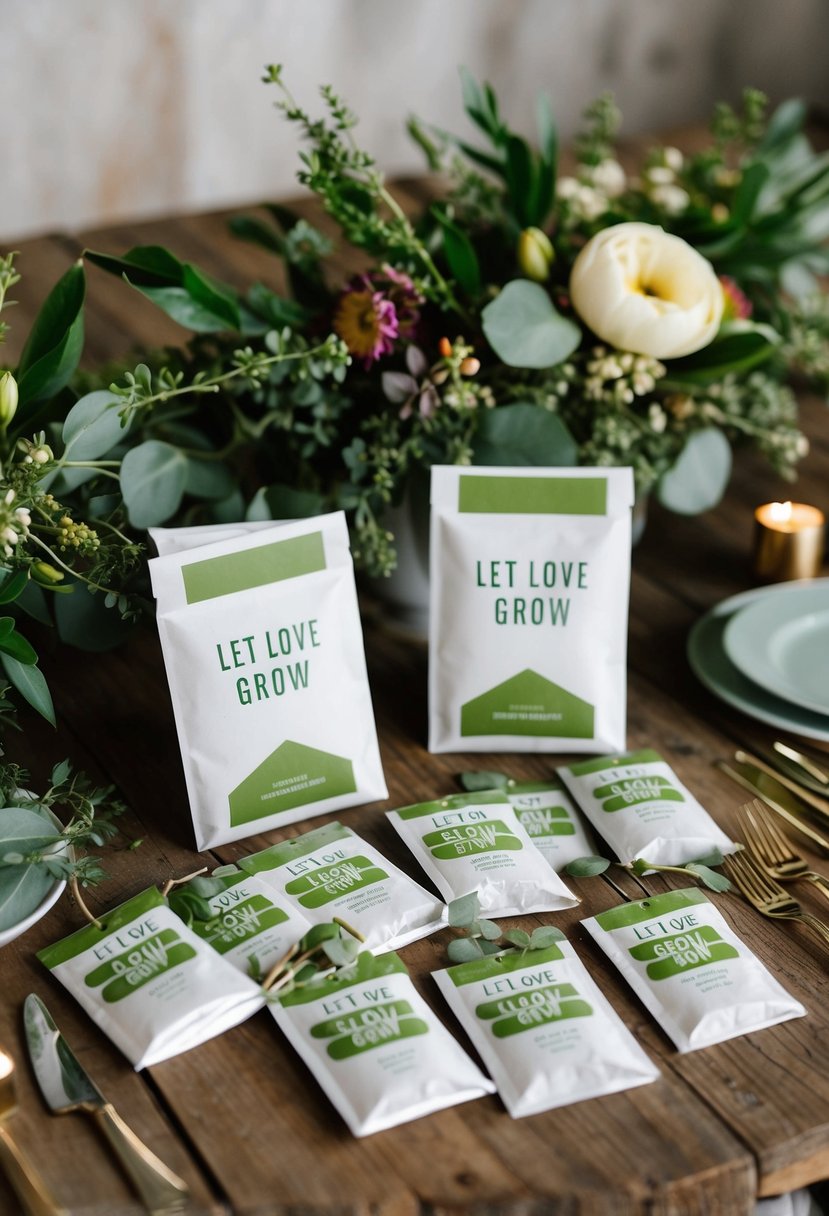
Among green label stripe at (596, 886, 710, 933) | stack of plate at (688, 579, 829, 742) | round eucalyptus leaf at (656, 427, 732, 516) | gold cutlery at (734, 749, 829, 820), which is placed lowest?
green label stripe at (596, 886, 710, 933)

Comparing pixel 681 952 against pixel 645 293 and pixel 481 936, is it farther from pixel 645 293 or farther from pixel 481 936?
pixel 645 293

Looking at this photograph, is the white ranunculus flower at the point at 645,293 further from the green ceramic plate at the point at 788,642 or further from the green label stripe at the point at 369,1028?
the green label stripe at the point at 369,1028

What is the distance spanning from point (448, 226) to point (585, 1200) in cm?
87

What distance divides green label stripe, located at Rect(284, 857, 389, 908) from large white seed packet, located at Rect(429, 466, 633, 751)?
21cm

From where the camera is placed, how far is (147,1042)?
85cm

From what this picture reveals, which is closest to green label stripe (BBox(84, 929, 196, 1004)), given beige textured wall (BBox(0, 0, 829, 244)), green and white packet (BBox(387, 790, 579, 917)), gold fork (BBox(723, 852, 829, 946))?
green and white packet (BBox(387, 790, 579, 917))

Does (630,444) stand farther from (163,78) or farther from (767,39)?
(767,39)

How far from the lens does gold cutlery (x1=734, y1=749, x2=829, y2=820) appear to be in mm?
1118

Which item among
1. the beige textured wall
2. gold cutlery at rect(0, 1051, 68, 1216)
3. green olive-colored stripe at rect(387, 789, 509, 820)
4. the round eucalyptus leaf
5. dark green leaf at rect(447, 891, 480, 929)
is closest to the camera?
gold cutlery at rect(0, 1051, 68, 1216)

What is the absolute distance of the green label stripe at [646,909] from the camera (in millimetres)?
963

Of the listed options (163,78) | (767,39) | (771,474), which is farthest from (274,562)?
(767,39)

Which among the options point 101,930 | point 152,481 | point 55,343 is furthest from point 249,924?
point 55,343

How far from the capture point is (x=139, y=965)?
89cm

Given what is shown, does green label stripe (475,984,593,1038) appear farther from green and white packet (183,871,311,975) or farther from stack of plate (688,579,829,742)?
stack of plate (688,579,829,742)
